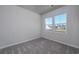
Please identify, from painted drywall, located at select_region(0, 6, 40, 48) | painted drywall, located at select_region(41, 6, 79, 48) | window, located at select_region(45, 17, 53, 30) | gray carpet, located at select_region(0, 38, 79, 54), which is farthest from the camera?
window, located at select_region(45, 17, 53, 30)

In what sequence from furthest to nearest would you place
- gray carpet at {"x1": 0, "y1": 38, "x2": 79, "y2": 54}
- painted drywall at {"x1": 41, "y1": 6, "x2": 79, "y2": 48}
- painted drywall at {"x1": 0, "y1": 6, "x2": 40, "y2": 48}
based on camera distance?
painted drywall at {"x1": 41, "y1": 6, "x2": 79, "y2": 48} → painted drywall at {"x1": 0, "y1": 6, "x2": 40, "y2": 48} → gray carpet at {"x1": 0, "y1": 38, "x2": 79, "y2": 54}

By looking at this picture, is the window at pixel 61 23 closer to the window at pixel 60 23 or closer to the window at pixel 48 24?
the window at pixel 60 23

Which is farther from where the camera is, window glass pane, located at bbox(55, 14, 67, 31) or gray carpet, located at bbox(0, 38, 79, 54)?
window glass pane, located at bbox(55, 14, 67, 31)

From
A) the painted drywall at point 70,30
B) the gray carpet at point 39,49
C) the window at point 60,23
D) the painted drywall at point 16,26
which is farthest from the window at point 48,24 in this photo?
the gray carpet at point 39,49

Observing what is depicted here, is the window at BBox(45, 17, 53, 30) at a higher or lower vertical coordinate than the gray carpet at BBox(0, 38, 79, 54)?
higher

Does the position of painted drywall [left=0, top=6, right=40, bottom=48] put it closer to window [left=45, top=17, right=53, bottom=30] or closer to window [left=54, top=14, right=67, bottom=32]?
window [left=45, top=17, right=53, bottom=30]

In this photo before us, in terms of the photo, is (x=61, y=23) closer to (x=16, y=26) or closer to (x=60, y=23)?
(x=60, y=23)

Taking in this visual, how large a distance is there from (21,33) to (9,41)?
524 millimetres

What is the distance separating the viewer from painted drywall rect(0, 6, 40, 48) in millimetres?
2491

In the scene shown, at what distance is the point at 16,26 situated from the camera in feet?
9.41

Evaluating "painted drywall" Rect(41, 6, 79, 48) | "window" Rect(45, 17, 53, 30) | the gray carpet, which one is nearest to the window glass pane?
"painted drywall" Rect(41, 6, 79, 48)

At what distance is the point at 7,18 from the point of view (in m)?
2.65
